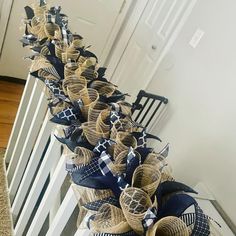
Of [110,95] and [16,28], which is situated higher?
[110,95]

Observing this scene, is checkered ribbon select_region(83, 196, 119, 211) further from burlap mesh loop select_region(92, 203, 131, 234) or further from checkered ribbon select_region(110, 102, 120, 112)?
checkered ribbon select_region(110, 102, 120, 112)

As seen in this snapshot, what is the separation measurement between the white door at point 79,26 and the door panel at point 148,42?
0.33m

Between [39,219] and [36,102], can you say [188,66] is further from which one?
[39,219]

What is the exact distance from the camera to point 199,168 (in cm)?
147

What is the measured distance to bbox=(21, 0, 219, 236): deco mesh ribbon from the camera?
1.87ft

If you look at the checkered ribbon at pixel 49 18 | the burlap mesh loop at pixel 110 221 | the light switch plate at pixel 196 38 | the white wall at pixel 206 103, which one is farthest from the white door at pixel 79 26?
the burlap mesh loop at pixel 110 221

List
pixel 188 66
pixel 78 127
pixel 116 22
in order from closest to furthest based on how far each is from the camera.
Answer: pixel 78 127 < pixel 188 66 < pixel 116 22

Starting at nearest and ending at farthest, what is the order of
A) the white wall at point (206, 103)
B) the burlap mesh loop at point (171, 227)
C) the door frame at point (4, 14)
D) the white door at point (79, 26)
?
the burlap mesh loop at point (171, 227), the white wall at point (206, 103), the door frame at point (4, 14), the white door at point (79, 26)

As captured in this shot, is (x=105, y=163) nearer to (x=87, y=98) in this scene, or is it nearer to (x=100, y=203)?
(x=100, y=203)

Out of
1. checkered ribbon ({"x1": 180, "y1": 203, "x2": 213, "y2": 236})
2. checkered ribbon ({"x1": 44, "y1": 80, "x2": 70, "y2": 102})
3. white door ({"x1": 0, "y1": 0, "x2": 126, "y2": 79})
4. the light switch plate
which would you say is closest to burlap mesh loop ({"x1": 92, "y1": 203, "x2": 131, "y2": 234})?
checkered ribbon ({"x1": 180, "y1": 203, "x2": 213, "y2": 236})

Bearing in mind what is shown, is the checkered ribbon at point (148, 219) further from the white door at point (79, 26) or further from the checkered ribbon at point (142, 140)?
the white door at point (79, 26)

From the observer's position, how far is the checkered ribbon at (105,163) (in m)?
0.67

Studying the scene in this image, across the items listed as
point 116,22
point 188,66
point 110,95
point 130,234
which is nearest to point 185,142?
point 188,66

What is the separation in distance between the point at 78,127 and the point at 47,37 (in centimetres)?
55
